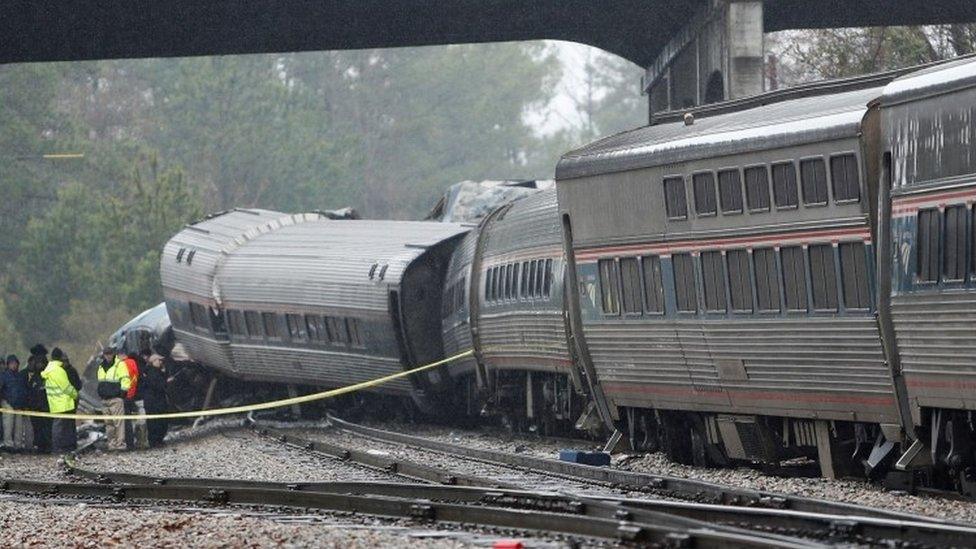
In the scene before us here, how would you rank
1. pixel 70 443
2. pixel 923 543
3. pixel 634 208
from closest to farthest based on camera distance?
pixel 923 543
pixel 634 208
pixel 70 443

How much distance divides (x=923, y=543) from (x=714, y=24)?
24434 millimetres

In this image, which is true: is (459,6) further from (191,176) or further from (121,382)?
(191,176)

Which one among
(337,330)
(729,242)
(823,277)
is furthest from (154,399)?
(823,277)

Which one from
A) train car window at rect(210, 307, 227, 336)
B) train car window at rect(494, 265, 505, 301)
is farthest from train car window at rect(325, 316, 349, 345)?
train car window at rect(494, 265, 505, 301)

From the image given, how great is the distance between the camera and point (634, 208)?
1966cm

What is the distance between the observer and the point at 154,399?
101ft

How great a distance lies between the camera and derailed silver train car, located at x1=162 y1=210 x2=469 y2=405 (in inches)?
1241

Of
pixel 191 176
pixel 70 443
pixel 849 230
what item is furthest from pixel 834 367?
pixel 191 176

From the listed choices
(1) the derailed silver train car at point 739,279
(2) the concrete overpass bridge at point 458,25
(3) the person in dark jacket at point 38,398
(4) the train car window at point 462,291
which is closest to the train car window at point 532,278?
(1) the derailed silver train car at point 739,279

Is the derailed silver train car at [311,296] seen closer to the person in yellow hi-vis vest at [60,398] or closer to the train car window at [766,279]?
the person in yellow hi-vis vest at [60,398]

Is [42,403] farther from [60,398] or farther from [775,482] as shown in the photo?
[775,482]

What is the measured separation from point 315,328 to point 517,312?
28.7 feet

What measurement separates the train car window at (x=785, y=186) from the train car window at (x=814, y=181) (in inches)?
5.5

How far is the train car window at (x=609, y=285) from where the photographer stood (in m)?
20.4
